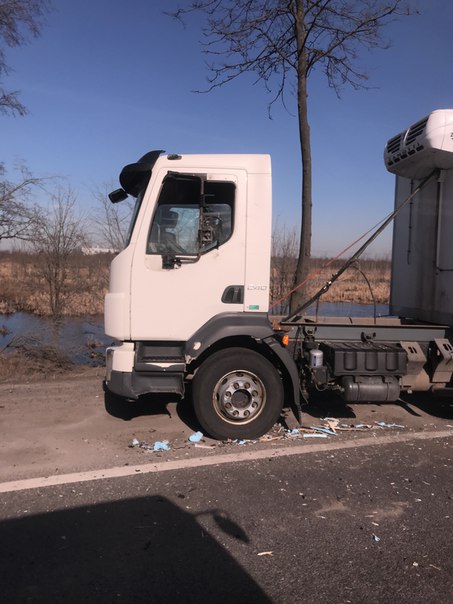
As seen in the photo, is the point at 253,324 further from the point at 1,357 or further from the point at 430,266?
the point at 1,357

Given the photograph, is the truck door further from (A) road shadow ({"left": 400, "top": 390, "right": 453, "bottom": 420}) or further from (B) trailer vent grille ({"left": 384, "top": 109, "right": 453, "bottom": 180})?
(A) road shadow ({"left": 400, "top": 390, "right": 453, "bottom": 420})

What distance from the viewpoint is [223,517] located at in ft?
11.8

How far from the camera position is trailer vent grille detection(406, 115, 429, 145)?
5.84m

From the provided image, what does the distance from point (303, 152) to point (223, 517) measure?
621cm

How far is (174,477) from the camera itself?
425 cm

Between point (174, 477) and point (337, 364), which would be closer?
point (174, 477)

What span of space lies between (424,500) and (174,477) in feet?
6.87

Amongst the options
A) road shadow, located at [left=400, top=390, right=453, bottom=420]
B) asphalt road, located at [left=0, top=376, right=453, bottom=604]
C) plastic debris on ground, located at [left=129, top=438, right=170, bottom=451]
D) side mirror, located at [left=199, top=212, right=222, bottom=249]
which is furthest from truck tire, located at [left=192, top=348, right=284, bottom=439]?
road shadow, located at [left=400, top=390, right=453, bottom=420]

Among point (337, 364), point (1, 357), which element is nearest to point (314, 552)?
point (337, 364)

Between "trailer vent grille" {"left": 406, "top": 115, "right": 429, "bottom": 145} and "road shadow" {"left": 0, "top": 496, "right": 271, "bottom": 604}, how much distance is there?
16.3ft

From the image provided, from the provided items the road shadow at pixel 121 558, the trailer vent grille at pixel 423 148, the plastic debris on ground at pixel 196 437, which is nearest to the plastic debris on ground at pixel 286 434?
the plastic debris on ground at pixel 196 437

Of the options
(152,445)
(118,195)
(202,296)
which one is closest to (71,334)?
(118,195)

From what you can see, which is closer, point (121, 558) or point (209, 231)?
point (121, 558)

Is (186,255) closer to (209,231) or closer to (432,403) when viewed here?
(209,231)
